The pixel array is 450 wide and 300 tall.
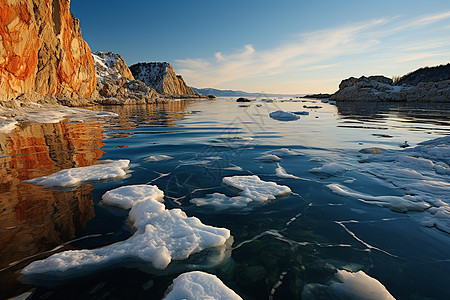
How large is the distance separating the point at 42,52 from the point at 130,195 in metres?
29.4

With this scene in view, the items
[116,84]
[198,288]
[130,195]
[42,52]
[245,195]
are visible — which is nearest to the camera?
[198,288]

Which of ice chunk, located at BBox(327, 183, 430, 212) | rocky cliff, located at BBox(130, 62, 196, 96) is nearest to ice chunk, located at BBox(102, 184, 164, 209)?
ice chunk, located at BBox(327, 183, 430, 212)

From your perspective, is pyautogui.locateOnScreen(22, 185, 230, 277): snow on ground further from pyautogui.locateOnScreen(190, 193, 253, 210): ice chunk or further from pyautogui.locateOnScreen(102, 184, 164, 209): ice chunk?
pyautogui.locateOnScreen(190, 193, 253, 210): ice chunk

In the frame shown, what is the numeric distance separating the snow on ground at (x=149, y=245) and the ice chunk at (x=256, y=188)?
3.56 feet

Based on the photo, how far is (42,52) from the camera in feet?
75.7

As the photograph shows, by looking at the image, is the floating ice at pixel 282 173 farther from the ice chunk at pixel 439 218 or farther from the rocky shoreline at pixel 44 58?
the rocky shoreline at pixel 44 58

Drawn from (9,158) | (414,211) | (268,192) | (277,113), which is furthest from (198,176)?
(277,113)

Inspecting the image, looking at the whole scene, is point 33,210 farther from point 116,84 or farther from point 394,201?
point 116,84

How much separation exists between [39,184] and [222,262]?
355 cm

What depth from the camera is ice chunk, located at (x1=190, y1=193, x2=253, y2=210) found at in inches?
120

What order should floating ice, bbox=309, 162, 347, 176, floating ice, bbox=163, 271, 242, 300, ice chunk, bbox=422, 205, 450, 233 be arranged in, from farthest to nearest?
floating ice, bbox=309, 162, 347, 176
ice chunk, bbox=422, 205, 450, 233
floating ice, bbox=163, 271, 242, 300

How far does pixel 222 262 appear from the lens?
197 cm

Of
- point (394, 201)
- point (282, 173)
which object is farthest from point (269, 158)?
point (394, 201)

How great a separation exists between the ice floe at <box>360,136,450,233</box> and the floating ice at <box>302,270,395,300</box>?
1556mm
